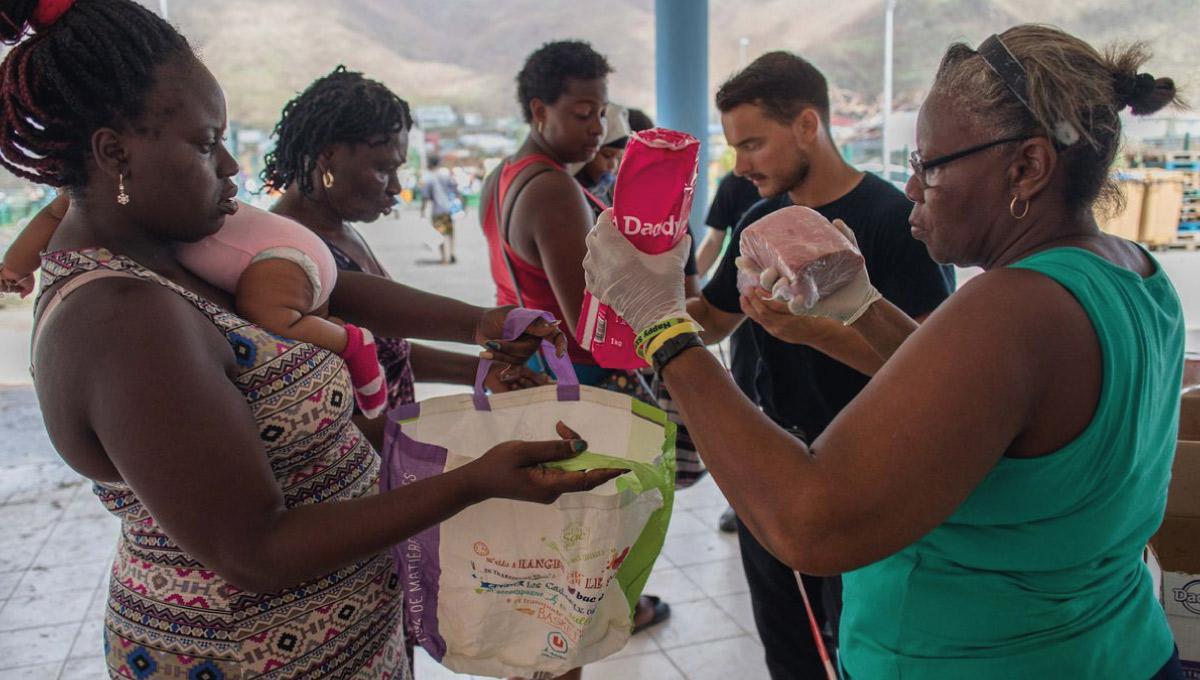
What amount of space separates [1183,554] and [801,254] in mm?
1237

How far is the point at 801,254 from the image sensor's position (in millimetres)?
1146

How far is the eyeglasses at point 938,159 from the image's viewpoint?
1080mm

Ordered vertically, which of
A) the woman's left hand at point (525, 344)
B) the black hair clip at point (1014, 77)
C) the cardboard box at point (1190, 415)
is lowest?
the cardboard box at point (1190, 415)

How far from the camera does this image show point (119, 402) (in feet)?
3.34

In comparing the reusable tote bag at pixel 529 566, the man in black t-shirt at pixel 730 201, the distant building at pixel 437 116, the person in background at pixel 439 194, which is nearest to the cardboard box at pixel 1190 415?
the reusable tote bag at pixel 529 566

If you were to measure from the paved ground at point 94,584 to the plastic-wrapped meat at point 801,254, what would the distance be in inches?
64.0

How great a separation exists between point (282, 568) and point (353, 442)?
0.31 metres

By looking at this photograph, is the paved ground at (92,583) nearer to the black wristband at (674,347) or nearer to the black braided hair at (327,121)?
the black braided hair at (327,121)

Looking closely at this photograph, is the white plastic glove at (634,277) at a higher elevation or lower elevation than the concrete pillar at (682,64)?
lower

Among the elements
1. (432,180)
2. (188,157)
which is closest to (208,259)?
(188,157)

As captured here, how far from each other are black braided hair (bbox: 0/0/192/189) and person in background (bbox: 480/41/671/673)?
1.33 metres

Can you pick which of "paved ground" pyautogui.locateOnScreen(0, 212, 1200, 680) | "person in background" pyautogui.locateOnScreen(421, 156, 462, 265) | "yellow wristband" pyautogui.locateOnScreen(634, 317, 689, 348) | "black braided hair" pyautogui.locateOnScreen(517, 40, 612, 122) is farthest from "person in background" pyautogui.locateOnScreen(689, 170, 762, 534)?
"person in background" pyautogui.locateOnScreen(421, 156, 462, 265)

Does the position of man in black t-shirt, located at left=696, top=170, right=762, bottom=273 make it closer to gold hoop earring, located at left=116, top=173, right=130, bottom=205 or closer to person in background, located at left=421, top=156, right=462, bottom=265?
gold hoop earring, located at left=116, top=173, right=130, bottom=205

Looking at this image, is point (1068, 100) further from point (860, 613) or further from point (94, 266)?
point (94, 266)
